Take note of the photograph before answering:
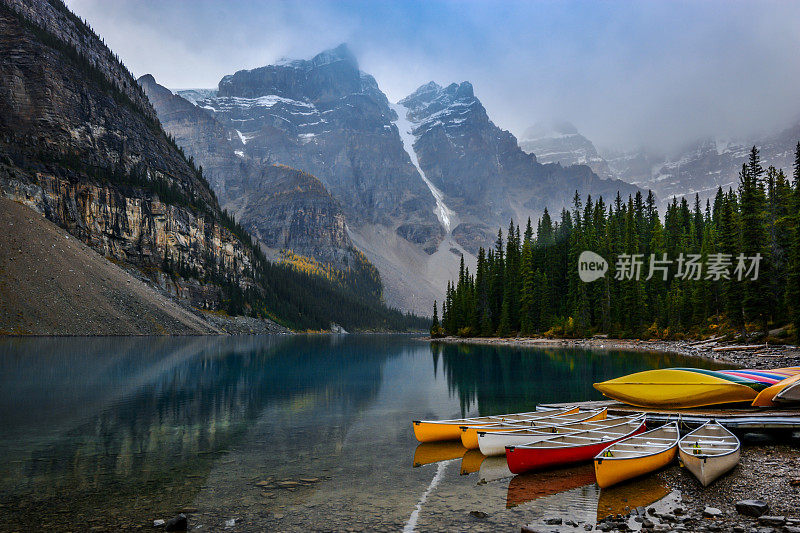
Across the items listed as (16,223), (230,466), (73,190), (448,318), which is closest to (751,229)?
(230,466)

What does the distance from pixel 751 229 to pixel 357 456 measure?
53.2 meters

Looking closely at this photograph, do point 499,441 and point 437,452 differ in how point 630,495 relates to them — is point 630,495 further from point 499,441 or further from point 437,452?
point 437,452

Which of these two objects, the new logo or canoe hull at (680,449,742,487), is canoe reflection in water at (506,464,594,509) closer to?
canoe hull at (680,449,742,487)

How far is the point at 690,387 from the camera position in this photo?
18203 mm

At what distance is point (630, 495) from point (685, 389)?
30.2 feet

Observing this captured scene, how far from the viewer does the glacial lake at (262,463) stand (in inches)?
400

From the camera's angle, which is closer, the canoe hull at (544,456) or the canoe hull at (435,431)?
the canoe hull at (544,456)

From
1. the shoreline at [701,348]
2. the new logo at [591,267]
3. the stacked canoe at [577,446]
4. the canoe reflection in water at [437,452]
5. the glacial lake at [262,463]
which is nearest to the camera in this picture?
the glacial lake at [262,463]

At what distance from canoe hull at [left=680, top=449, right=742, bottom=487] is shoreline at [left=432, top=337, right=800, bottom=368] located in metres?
26.5

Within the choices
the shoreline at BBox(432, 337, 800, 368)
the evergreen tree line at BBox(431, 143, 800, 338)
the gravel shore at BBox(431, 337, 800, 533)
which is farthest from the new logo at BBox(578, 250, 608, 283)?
the gravel shore at BBox(431, 337, 800, 533)

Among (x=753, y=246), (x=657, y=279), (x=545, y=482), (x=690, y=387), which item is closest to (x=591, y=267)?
(x=657, y=279)

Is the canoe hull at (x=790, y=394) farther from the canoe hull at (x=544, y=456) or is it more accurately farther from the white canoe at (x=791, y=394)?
the canoe hull at (x=544, y=456)

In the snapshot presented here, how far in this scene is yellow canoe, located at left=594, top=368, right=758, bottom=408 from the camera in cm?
1805

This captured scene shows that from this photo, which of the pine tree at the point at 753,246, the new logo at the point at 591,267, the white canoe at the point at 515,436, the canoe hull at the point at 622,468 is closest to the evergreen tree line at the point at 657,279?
the pine tree at the point at 753,246
